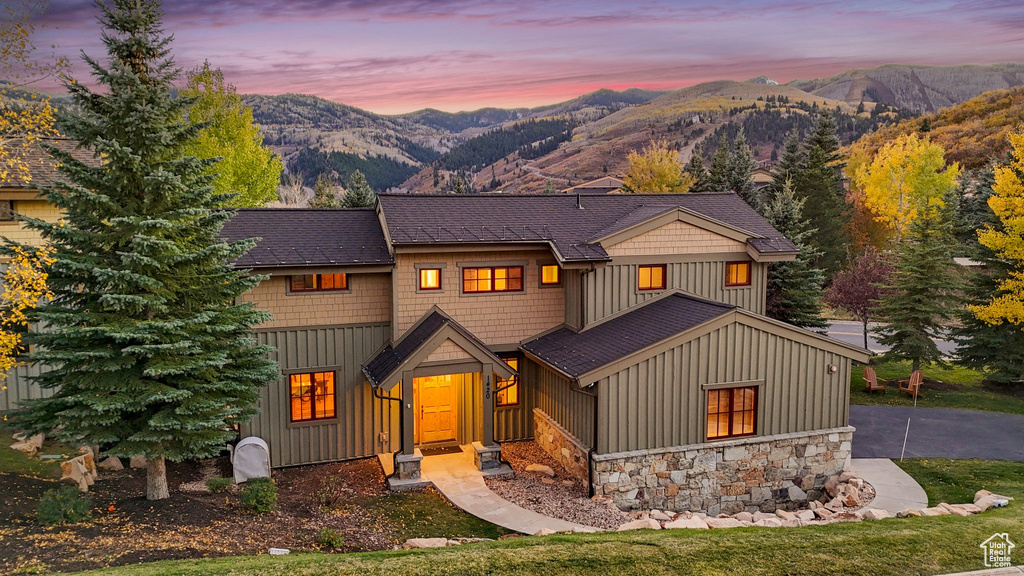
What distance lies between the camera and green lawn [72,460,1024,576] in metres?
7.67

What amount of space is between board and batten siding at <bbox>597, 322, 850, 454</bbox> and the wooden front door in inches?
178

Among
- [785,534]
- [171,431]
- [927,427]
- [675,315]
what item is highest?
[675,315]

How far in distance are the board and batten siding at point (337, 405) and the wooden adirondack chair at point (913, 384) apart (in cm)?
1636

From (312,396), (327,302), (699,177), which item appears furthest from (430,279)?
Answer: (699,177)

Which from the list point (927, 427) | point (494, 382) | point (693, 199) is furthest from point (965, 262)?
point (494, 382)

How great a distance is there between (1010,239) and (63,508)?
2509 centimetres

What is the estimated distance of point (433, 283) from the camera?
15125 millimetres

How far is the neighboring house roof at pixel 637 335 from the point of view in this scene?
12969 millimetres

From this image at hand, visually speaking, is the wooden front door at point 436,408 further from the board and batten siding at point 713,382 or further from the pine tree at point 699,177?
the pine tree at point 699,177

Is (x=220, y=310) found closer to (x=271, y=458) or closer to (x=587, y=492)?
(x=271, y=458)

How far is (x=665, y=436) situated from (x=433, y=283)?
6304 millimetres

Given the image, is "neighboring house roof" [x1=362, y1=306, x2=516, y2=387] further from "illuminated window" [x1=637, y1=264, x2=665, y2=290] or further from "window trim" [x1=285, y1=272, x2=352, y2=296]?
"illuminated window" [x1=637, y1=264, x2=665, y2=290]

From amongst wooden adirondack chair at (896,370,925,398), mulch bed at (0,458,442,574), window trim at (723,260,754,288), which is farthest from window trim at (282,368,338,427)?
wooden adirondack chair at (896,370,925,398)

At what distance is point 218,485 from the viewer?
1209 cm
